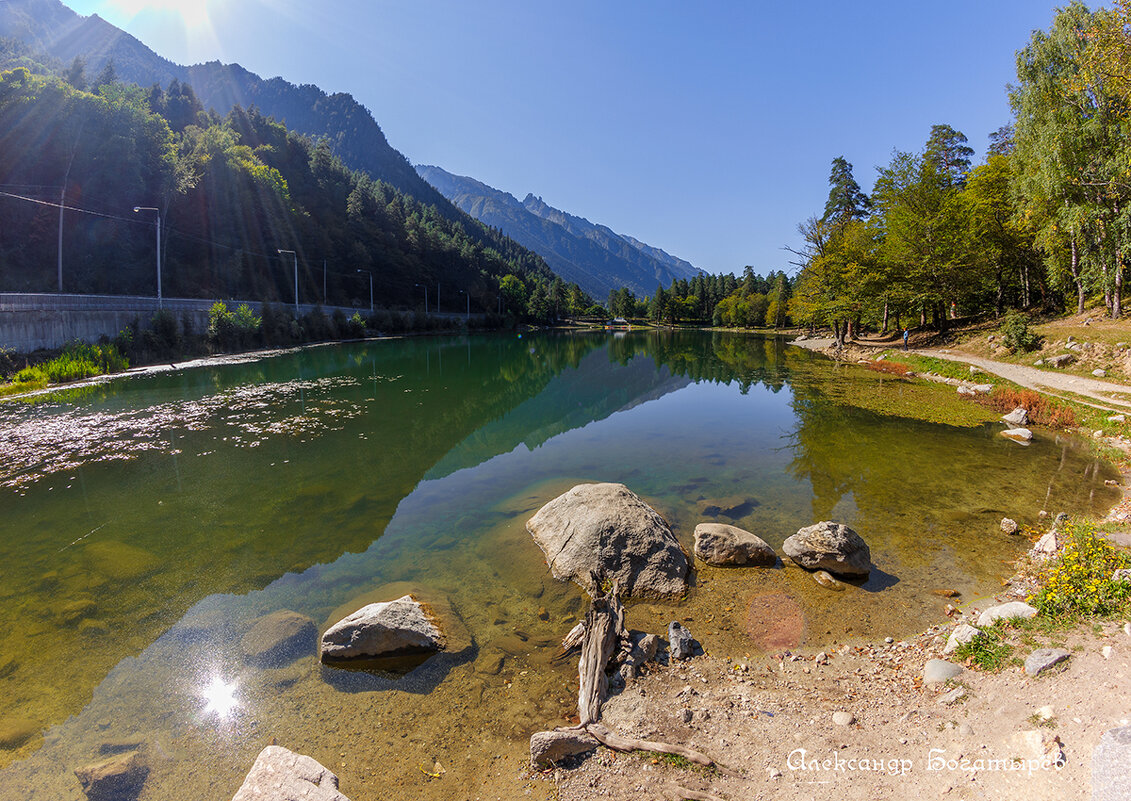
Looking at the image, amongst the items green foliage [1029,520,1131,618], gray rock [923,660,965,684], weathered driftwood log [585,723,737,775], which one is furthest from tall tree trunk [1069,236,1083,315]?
weathered driftwood log [585,723,737,775]

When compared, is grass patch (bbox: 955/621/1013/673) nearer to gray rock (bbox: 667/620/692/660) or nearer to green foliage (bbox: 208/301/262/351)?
gray rock (bbox: 667/620/692/660)

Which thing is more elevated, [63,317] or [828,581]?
[63,317]

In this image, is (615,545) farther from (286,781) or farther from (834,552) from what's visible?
(286,781)

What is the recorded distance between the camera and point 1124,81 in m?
16.4

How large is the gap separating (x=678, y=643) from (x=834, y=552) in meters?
3.92

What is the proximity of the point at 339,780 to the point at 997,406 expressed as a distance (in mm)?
28347

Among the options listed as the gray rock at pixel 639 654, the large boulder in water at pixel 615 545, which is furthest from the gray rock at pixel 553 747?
the large boulder in water at pixel 615 545

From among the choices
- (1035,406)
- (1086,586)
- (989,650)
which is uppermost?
(1035,406)

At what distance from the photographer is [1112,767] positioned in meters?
3.07

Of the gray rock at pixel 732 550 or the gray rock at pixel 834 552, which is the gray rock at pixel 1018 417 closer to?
the gray rock at pixel 834 552

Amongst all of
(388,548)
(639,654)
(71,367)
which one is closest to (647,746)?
(639,654)

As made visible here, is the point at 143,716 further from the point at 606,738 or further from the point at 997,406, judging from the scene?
the point at 997,406

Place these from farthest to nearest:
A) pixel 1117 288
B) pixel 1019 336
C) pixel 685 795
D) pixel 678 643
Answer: pixel 1019 336 → pixel 1117 288 → pixel 678 643 → pixel 685 795

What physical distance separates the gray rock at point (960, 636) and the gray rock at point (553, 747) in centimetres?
440
